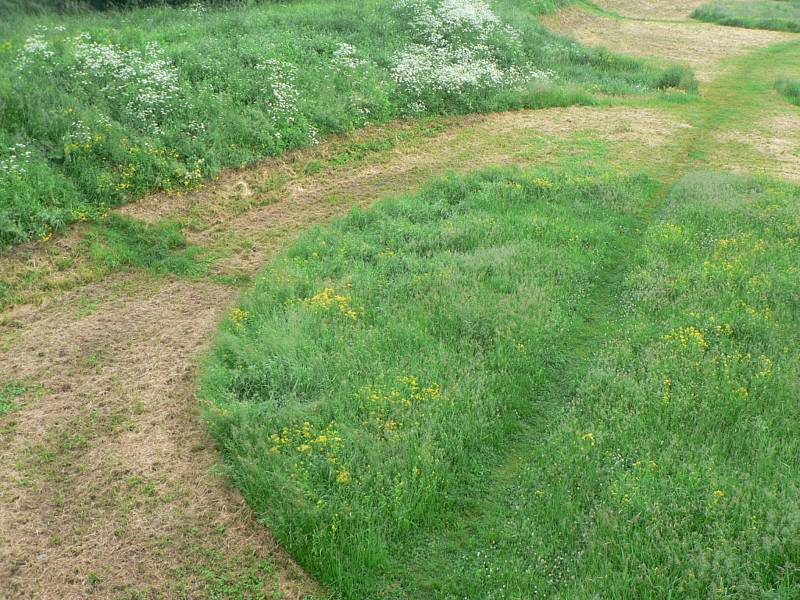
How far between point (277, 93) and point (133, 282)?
23.6 feet

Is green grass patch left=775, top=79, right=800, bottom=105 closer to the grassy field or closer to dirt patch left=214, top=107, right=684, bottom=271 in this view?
dirt patch left=214, top=107, right=684, bottom=271

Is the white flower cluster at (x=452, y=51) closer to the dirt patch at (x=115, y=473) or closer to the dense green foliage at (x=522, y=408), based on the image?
the dense green foliage at (x=522, y=408)

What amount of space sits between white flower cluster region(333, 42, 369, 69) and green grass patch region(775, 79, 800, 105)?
51.4 ft

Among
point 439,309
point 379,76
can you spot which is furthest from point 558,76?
point 439,309

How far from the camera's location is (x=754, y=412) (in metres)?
8.22

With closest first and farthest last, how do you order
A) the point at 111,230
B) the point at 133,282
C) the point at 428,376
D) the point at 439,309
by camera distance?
the point at 428,376 → the point at 439,309 → the point at 133,282 → the point at 111,230

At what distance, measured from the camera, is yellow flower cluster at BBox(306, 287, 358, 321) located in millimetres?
10227

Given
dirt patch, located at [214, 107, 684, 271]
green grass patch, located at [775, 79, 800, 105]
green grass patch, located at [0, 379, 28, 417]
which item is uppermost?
green grass patch, located at [775, 79, 800, 105]

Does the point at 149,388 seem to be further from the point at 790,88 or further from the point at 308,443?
the point at 790,88

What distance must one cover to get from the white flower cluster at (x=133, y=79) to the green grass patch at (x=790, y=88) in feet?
69.4

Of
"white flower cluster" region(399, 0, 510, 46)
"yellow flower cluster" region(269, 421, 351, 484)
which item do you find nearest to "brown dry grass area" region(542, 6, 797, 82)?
"white flower cluster" region(399, 0, 510, 46)

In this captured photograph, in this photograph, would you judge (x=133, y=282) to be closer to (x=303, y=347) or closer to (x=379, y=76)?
(x=303, y=347)

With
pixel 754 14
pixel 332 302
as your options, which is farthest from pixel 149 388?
pixel 754 14

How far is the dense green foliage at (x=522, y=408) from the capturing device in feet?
21.6
